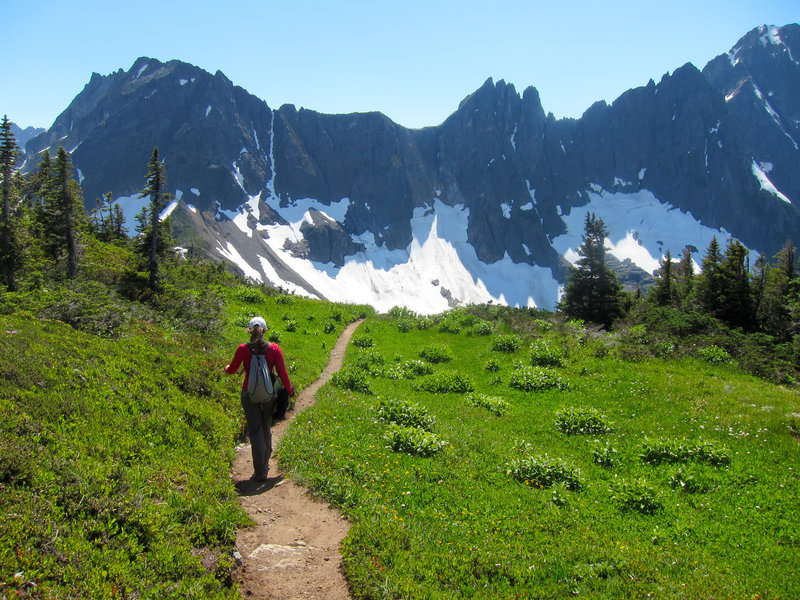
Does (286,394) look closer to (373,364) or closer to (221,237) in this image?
(373,364)

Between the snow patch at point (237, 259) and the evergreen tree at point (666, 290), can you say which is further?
the snow patch at point (237, 259)

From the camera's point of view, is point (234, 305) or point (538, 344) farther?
point (234, 305)

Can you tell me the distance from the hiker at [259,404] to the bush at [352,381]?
6.61 meters

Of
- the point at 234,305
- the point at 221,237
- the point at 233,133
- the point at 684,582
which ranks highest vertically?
the point at 233,133

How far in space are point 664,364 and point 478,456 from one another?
449 inches

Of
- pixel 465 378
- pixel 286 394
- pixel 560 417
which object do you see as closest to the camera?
pixel 286 394

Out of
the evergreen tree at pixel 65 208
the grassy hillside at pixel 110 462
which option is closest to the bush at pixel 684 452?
the grassy hillside at pixel 110 462

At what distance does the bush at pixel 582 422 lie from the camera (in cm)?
1155

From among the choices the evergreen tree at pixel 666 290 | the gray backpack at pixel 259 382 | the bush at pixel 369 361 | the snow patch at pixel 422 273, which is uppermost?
the snow patch at pixel 422 273

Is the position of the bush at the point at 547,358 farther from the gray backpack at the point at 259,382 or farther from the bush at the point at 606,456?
the gray backpack at the point at 259,382

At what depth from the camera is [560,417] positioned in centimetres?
1218

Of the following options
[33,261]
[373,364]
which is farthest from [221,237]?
[373,364]

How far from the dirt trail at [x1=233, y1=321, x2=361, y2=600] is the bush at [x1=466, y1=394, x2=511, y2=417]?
23.3 ft

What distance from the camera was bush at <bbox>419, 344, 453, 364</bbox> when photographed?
21.0m
